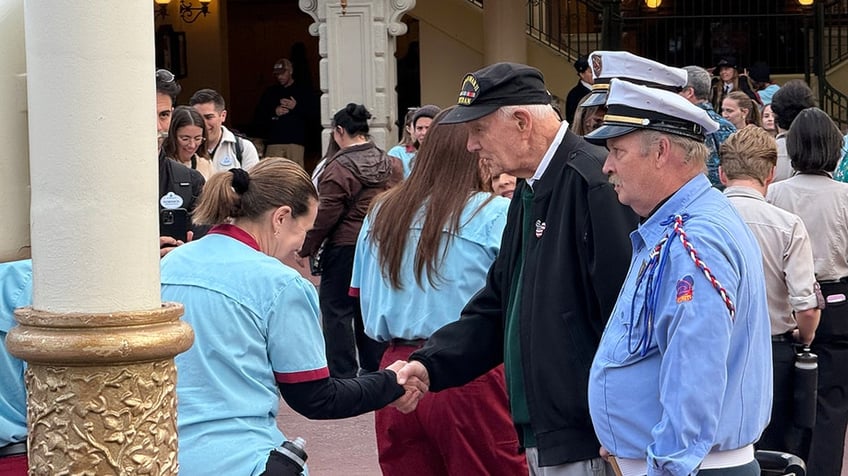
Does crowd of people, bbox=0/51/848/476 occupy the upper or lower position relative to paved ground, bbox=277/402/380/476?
upper

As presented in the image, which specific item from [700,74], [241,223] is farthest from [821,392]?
[241,223]

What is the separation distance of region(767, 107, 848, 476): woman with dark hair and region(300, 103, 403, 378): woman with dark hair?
116 inches

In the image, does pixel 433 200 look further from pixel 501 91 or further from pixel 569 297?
pixel 569 297

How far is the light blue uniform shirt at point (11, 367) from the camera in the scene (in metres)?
3.73

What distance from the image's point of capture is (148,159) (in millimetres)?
2453

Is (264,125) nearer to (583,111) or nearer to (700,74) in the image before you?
(700,74)

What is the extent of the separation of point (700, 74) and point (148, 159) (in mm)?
6410

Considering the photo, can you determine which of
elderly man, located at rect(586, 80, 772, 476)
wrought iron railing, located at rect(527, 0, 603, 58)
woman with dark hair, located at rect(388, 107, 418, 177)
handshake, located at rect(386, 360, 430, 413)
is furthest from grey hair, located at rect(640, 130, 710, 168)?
wrought iron railing, located at rect(527, 0, 603, 58)

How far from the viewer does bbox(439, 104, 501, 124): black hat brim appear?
4180 mm

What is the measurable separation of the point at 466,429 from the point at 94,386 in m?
2.61

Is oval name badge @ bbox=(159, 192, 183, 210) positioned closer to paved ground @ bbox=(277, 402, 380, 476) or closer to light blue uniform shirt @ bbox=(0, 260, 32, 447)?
paved ground @ bbox=(277, 402, 380, 476)

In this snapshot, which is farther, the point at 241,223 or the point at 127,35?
the point at 241,223

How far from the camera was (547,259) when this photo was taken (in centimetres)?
392

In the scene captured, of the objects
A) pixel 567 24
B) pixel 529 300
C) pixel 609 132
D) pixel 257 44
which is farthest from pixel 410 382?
pixel 257 44
